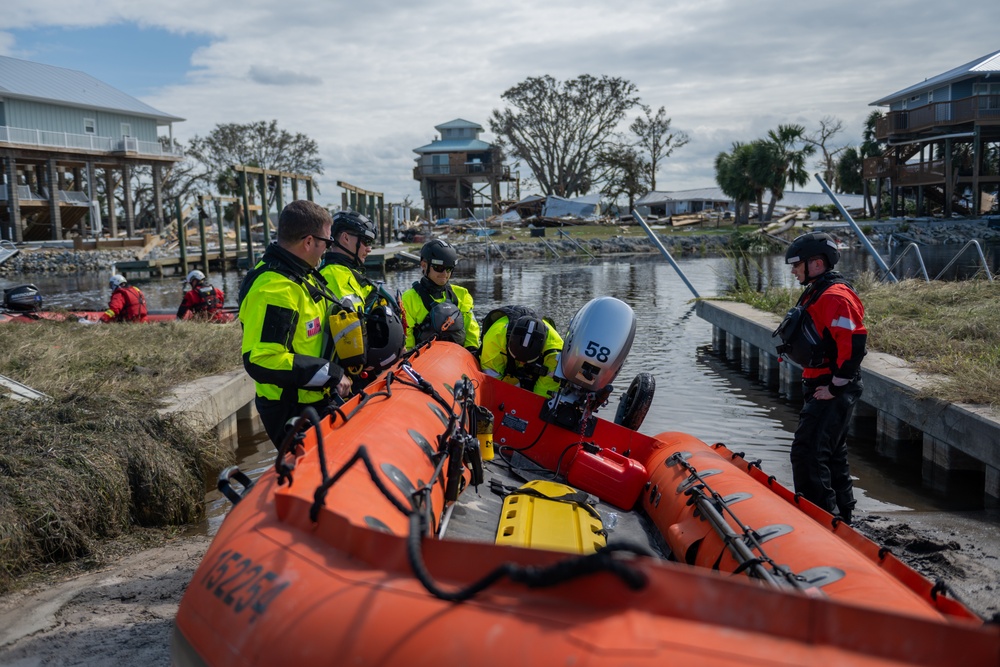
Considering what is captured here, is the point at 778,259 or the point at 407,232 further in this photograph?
the point at 407,232

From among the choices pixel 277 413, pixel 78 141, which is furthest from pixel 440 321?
pixel 78 141

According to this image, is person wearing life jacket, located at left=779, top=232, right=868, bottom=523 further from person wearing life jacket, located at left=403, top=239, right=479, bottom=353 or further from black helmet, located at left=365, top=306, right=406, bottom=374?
black helmet, located at left=365, top=306, right=406, bottom=374

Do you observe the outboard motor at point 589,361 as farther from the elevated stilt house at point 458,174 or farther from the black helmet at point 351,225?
the elevated stilt house at point 458,174

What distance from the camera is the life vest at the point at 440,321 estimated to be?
6.30 metres

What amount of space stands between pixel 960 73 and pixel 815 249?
4455 cm

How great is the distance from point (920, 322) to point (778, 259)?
2707 centimetres

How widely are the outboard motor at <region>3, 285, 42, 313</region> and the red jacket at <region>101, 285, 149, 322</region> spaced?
50.3 inches

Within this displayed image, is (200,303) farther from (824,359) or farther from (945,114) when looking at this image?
(945,114)

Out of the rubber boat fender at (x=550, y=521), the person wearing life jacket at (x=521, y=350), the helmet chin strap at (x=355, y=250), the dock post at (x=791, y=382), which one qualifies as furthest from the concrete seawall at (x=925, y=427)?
the helmet chin strap at (x=355, y=250)

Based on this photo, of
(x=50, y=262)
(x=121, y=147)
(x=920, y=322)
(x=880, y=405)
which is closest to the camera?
(x=880, y=405)

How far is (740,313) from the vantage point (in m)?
13.6

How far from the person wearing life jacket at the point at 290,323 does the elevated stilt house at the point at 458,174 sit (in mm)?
59271

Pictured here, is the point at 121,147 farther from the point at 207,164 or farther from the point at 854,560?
the point at 854,560

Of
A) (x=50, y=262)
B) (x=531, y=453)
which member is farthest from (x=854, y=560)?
(x=50, y=262)
